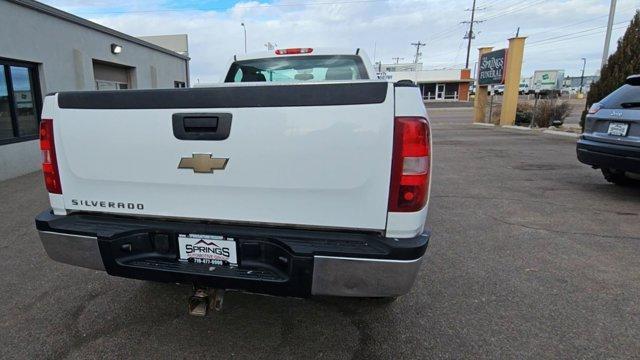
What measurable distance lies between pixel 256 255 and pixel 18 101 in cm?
895

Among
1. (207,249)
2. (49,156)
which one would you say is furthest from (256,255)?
(49,156)

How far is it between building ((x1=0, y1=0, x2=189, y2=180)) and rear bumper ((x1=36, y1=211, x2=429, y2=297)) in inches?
286

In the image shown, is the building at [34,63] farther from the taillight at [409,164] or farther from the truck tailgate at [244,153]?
the taillight at [409,164]

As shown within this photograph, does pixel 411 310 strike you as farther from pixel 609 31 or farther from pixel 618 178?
pixel 609 31

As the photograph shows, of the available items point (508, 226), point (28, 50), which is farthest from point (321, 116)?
point (28, 50)

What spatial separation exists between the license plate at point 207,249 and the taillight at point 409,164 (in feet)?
2.89

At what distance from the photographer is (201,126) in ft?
6.98

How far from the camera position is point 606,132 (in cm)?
577

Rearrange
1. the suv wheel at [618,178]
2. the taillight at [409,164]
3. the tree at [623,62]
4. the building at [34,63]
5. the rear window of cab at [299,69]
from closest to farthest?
the taillight at [409,164], the rear window of cab at [299,69], the suv wheel at [618,178], the building at [34,63], the tree at [623,62]

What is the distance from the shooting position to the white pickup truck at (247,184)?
200 cm

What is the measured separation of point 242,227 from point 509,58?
1980 centimetres

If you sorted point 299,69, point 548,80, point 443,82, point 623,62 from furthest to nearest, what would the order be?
1. point 443,82
2. point 548,80
3. point 623,62
4. point 299,69

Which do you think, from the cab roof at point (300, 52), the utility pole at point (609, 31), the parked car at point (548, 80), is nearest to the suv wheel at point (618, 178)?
the cab roof at point (300, 52)

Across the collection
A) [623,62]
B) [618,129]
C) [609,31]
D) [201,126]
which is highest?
[609,31]
